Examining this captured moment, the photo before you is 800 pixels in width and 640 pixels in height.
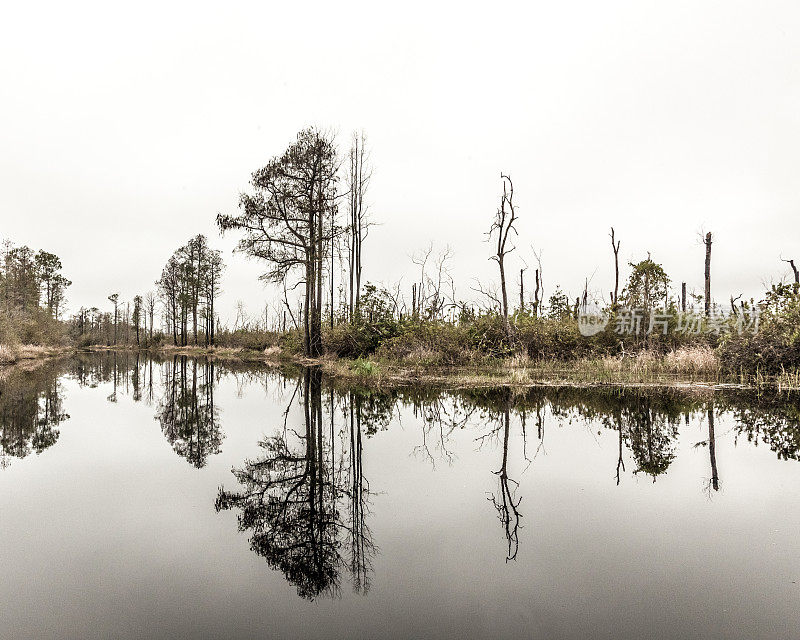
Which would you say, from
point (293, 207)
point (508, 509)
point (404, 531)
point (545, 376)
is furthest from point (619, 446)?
point (293, 207)

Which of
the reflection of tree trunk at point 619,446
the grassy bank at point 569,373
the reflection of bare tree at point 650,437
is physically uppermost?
the grassy bank at point 569,373

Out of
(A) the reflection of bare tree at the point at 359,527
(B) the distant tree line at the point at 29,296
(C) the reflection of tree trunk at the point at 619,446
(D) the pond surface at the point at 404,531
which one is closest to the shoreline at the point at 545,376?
(C) the reflection of tree trunk at the point at 619,446

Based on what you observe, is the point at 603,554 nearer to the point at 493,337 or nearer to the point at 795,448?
the point at 795,448

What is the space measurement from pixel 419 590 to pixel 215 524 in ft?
6.68

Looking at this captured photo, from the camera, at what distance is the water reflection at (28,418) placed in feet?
21.9

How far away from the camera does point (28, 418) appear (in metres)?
9.08

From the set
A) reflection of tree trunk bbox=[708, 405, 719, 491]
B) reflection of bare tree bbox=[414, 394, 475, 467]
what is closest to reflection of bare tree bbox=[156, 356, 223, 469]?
reflection of bare tree bbox=[414, 394, 475, 467]

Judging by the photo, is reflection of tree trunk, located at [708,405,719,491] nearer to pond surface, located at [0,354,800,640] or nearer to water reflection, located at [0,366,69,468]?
pond surface, located at [0,354,800,640]

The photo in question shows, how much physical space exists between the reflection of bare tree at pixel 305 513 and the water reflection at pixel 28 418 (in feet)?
11.3

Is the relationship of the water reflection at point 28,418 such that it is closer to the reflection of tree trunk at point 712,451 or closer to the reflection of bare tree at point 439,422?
the reflection of bare tree at point 439,422

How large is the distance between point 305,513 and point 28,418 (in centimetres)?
838

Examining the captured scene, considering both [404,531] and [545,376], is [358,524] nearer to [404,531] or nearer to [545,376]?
[404,531]

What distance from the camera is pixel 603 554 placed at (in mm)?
3277

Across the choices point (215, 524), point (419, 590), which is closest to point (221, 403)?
point (215, 524)
